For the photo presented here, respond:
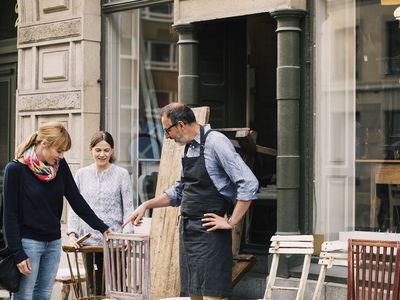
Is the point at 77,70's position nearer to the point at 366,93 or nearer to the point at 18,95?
the point at 18,95

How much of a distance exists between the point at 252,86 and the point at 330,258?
3520 mm

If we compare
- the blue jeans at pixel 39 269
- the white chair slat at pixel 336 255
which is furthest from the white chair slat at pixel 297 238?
the blue jeans at pixel 39 269

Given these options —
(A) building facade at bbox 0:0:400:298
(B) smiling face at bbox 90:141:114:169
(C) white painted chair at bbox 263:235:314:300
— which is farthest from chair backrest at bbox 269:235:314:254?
(B) smiling face at bbox 90:141:114:169

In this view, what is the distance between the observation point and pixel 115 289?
6.52 meters

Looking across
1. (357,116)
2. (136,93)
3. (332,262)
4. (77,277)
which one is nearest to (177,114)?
(332,262)

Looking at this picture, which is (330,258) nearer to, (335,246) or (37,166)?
(335,246)

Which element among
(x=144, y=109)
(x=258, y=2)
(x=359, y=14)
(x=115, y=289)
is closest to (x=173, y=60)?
(x=144, y=109)

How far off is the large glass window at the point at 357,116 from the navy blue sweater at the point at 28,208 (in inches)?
114

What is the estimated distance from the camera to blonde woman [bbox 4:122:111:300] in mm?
6102

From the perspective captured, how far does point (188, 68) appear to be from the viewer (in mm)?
9281

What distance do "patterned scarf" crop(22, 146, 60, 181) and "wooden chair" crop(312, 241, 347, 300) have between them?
216 centimetres

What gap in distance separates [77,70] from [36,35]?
0.87 metres

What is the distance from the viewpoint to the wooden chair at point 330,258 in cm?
692

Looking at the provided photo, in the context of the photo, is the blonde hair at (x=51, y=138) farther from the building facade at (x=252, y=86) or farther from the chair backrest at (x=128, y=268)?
the building facade at (x=252, y=86)
